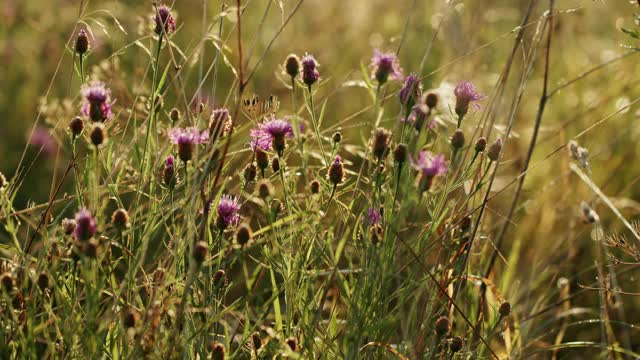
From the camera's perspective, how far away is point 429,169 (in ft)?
3.26

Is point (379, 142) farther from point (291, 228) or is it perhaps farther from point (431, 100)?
point (291, 228)

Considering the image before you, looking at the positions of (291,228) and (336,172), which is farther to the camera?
(336,172)

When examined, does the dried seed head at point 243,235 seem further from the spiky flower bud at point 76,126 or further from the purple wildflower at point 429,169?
the spiky flower bud at point 76,126

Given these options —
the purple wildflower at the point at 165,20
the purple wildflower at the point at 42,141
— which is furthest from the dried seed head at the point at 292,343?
the purple wildflower at the point at 42,141

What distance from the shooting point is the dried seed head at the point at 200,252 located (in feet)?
3.20

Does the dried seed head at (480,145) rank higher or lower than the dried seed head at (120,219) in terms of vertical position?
higher

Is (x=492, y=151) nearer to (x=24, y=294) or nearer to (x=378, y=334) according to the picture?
(x=378, y=334)

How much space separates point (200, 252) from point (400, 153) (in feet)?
0.98

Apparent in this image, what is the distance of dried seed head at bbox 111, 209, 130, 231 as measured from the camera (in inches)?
40.5

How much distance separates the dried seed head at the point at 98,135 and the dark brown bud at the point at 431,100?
0.42 m

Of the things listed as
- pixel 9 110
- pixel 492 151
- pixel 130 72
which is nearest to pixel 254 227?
pixel 492 151

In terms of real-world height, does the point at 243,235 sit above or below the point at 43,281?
above

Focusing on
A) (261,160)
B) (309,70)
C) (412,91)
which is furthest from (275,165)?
(412,91)

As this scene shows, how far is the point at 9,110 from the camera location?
10.00ft
